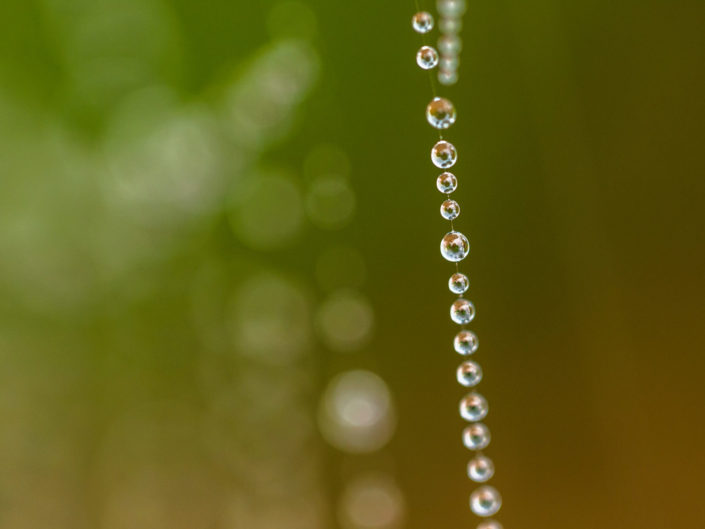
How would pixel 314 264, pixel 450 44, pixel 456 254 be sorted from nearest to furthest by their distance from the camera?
1. pixel 456 254
2. pixel 450 44
3. pixel 314 264

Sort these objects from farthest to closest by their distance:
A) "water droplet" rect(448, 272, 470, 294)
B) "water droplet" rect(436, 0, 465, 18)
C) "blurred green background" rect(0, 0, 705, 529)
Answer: "blurred green background" rect(0, 0, 705, 529), "water droplet" rect(436, 0, 465, 18), "water droplet" rect(448, 272, 470, 294)

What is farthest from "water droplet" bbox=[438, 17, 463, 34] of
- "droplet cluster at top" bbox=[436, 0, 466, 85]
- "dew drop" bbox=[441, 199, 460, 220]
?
"dew drop" bbox=[441, 199, 460, 220]

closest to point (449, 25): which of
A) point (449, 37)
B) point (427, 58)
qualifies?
point (449, 37)

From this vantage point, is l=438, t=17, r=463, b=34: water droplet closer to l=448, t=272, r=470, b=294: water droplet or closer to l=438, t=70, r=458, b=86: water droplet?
l=438, t=70, r=458, b=86: water droplet

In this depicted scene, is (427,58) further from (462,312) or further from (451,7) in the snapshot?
(451,7)

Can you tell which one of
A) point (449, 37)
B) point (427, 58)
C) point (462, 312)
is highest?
point (449, 37)

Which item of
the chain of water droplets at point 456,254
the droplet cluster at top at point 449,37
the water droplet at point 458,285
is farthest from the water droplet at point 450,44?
the water droplet at point 458,285
